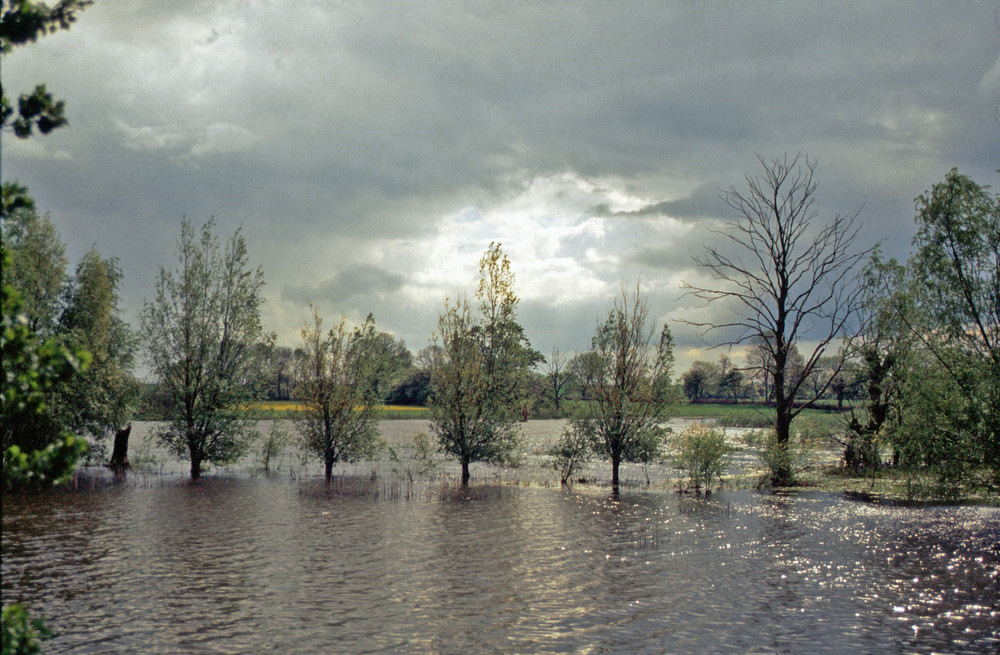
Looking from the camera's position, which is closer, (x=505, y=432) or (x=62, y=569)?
(x=62, y=569)

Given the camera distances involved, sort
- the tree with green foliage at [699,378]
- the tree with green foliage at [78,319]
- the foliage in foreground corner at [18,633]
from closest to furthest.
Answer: the foliage in foreground corner at [18,633] < the tree with green foliage at [78,319] < the tree with green foliage at [699,378]

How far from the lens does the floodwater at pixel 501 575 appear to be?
11047mm

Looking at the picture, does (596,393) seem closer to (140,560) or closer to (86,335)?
(140,560)

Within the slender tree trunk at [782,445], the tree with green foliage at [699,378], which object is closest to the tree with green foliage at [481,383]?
the slender tree trunk at [782,445]

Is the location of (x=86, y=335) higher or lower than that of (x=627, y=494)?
higher

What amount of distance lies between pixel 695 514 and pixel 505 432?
35.7 feet

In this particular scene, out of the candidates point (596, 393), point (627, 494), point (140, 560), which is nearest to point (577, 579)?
point (140, 560)

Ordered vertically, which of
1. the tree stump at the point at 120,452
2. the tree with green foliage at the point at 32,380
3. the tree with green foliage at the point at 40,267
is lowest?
the tree stump at the point at 120,452

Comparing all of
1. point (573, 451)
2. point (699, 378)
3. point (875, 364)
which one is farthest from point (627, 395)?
point (699, 378)

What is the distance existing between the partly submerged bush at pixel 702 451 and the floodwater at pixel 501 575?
9.96 ft

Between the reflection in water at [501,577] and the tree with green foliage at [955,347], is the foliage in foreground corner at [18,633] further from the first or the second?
the tree with green foliage at [955,347]

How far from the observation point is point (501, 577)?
14797 mm

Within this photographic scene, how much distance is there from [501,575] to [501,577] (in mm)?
173

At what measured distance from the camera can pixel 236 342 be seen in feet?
114
